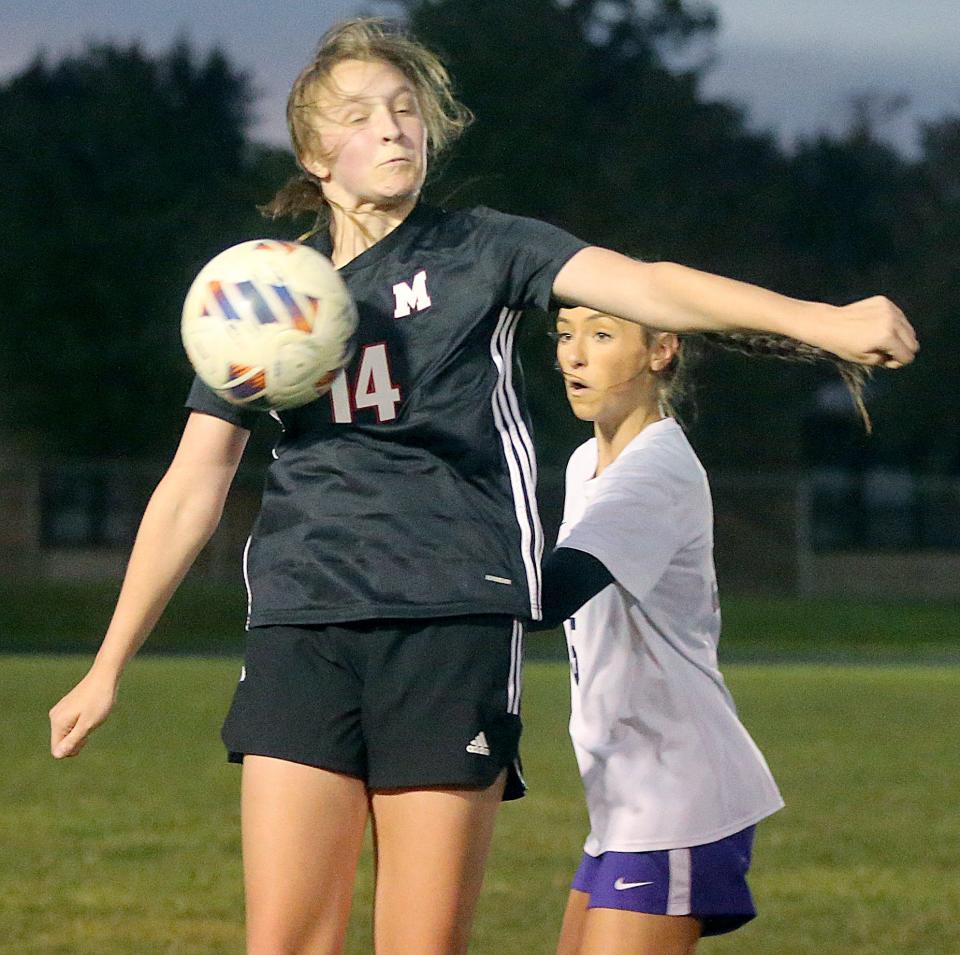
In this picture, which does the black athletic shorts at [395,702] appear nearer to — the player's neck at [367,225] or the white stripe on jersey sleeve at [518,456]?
the white stripe on jersey sleeve at [518,456]

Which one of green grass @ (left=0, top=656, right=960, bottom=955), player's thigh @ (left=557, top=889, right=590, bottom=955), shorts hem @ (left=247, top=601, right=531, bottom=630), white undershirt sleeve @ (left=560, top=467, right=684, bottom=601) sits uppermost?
white undershirt sleeve @ (left=560, top=467, right=684, bottom=601)

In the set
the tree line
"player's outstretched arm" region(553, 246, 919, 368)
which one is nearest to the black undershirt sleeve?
"player's outstretched arm" region(553, 246, 919, 368)

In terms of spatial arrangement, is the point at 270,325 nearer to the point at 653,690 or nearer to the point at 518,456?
the point at 518,456

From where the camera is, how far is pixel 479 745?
3457mm

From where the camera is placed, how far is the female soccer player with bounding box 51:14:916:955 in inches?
136

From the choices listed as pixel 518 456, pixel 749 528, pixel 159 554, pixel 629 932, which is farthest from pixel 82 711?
pixel 749 528

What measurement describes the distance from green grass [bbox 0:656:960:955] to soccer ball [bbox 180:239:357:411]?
3323 millimetres

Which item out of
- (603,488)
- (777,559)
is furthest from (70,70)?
(603,488)

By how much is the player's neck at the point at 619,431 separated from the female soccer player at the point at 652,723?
103mm

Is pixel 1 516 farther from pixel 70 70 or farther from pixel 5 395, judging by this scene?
pixel 70 70

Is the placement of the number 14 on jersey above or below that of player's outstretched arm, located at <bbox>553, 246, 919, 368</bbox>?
below

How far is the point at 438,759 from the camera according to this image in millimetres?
3424

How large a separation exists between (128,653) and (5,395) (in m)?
42.6

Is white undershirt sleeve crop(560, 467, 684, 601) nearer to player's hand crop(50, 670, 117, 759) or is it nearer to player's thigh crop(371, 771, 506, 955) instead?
player's thigh crop(371, 771, 506, 955)
